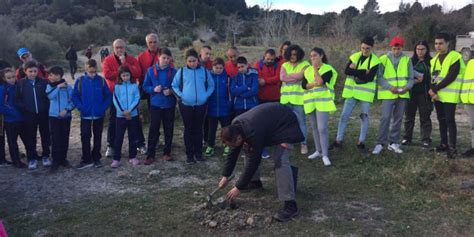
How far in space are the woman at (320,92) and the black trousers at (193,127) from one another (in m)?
1.68

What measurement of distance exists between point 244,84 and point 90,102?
243cm

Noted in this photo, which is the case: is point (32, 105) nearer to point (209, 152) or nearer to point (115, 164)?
point (115, 164)

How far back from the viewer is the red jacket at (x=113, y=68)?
670 centimetres

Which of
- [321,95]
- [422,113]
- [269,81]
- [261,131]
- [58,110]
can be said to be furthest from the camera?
[422,113]

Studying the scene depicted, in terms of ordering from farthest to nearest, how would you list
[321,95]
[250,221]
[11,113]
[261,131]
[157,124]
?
1. [157,124]
2. [11,113]
3. [321,95]
4. [250,221]
5. [261,131]

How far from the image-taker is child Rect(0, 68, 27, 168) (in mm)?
6355

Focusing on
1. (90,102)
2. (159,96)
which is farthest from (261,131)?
(90,102)

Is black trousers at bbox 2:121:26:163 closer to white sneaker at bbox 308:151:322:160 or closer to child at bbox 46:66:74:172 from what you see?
child at bbox 46:66:74:172

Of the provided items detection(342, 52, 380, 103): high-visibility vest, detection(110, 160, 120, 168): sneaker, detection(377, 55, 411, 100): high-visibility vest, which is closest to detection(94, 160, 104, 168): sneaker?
detection(110, 160, 120, 168): sneaker

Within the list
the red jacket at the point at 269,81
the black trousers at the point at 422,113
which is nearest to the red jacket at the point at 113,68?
the red jacket at the point at 269,81

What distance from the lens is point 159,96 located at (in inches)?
256

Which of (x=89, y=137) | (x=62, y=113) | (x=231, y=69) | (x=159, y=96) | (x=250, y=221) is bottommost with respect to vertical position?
(x=250, y=221)

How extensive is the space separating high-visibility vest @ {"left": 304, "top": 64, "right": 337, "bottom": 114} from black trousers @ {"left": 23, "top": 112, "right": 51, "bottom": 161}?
4.20 metres

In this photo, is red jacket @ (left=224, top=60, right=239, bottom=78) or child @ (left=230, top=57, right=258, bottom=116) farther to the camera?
red jacket @ (left=224, top=60, right=239, bottom=78)
